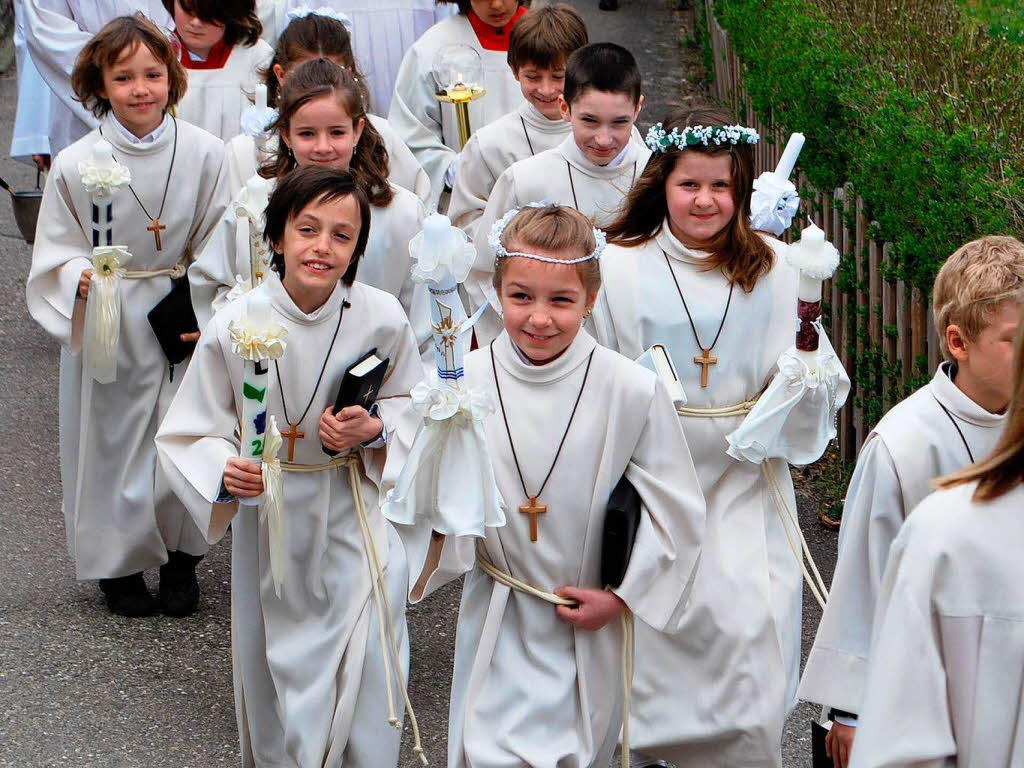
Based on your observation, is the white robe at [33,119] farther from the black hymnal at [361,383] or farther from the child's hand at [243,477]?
the child's hand at [243,477]

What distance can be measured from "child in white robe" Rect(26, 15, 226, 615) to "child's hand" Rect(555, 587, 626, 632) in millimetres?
2229

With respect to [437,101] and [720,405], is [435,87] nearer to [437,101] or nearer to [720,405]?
[437,101]

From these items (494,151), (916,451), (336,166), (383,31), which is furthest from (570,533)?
(383,31)

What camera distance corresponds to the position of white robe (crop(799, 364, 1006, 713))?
353cm

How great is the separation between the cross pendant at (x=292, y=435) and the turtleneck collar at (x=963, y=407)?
1.80m

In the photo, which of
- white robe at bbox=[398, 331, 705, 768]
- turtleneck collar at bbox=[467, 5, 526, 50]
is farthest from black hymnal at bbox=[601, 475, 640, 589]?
turtleneck collar at bbox=[467, 5, 526, 50]

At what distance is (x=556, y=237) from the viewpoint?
13.6ft

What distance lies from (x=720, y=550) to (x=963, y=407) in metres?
1.27

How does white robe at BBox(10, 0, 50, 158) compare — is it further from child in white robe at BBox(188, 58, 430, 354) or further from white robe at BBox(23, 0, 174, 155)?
child in white robe at BBox(188, 58, 430, 354)

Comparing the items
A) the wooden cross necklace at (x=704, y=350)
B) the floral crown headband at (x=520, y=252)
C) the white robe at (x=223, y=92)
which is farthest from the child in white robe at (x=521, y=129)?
the floral crown headband at (x=520, y=252)

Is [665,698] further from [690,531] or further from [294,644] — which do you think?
[294,644]

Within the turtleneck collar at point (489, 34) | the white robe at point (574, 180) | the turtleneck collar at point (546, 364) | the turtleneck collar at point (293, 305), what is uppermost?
the turtleneck collar at point (489, 34)

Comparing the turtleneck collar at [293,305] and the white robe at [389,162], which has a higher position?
the white robe at [389,162]

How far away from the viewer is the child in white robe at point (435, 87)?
7445 millimetres
